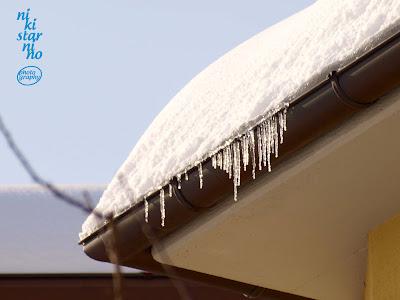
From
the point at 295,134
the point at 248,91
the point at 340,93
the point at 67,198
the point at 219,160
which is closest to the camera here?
the point at 67,198

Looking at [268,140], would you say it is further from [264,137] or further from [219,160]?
[219,160]

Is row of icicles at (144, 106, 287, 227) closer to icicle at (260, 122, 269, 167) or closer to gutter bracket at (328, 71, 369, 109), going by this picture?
icicle at (260, 122, 269, 167)

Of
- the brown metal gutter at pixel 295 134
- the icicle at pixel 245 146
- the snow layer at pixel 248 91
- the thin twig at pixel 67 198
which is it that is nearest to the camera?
the thin twig at pixel 67 198

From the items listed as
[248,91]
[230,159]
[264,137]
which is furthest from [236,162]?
[248,91]

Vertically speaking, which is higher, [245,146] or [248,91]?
[248,91]

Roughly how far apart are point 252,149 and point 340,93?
0.32 metres

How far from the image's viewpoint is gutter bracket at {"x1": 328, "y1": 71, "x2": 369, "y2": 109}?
2.64 metres

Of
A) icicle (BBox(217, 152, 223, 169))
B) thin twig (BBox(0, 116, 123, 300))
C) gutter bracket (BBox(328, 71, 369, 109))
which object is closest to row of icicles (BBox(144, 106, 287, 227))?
icicle (BBox(217, 152, 223, 169))

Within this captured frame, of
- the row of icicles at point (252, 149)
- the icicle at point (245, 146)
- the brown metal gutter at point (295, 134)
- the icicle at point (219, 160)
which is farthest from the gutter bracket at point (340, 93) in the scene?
the icicle at point (219, 160)

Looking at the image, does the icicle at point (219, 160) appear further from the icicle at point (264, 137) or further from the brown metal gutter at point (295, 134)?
the icicle at point (264, 137)

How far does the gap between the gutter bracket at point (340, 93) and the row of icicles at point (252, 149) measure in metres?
0.16

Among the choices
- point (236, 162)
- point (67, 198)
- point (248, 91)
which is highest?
point (248, 91)

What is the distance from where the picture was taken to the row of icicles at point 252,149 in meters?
2.75

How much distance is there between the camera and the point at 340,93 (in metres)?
2.64
